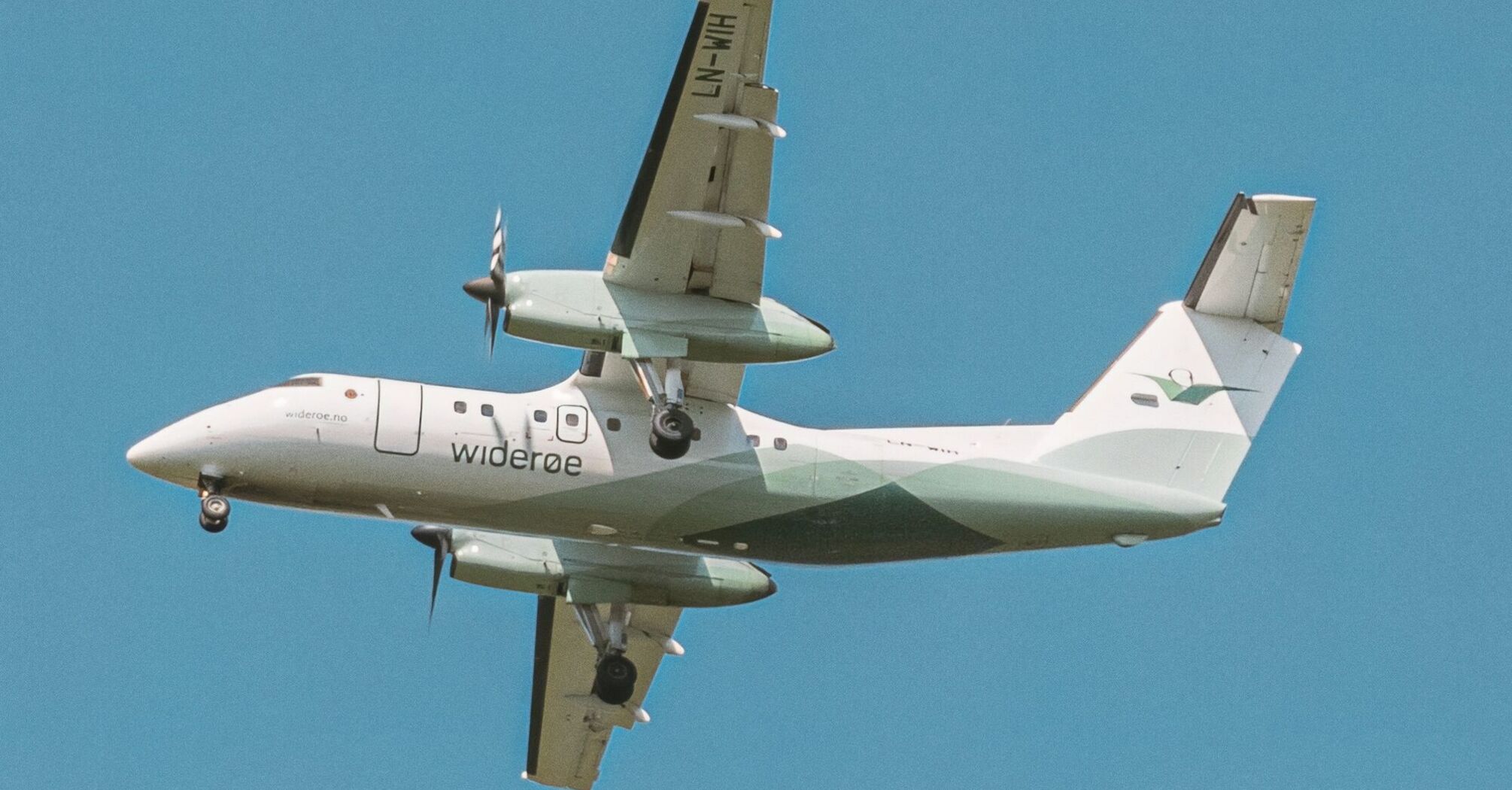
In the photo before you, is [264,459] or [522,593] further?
[522,593]

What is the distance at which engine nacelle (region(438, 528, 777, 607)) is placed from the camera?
22047 millimetres

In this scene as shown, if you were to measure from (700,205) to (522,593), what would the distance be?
201 inches

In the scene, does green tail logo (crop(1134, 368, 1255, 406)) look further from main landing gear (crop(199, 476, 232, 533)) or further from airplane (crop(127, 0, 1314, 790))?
main landing gear (crop(199, 476, 232, 533))

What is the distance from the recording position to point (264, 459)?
64.1 feet

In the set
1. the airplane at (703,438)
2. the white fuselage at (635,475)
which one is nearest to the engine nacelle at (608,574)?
the airplane at (703,438)

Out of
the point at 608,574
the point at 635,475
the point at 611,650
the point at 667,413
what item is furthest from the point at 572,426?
the point at 611,650

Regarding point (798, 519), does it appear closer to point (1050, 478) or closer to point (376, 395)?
point (1050, 478)

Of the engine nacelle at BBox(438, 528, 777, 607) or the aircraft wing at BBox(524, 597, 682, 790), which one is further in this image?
the aircraft wing at BBox(524, 597, 682, 790)

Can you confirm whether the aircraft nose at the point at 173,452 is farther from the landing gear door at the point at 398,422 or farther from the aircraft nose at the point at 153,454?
the landing gear door at the point at 398,422

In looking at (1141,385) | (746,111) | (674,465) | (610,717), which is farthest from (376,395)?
(1141,385)

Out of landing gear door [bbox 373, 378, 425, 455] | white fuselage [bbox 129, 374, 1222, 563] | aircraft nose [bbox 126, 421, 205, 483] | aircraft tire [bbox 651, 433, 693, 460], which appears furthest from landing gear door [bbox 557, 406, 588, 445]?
aircraft nose [bbox 126, 421, 205, 483]

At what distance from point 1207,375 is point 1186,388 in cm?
24

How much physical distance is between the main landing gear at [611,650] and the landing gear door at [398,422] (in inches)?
126

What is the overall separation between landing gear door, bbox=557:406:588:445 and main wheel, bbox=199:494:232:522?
2.89 m
